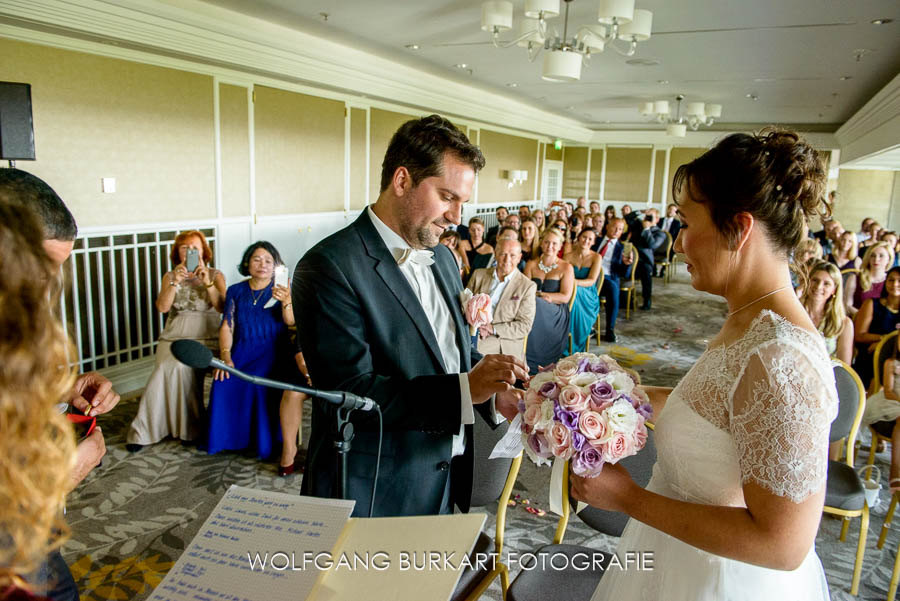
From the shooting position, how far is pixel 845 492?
9.60ft

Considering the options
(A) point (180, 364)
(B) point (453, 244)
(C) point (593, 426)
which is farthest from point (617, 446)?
(B) point (453, 244)

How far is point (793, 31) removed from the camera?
6.19 metres

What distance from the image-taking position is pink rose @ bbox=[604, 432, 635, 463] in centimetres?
134

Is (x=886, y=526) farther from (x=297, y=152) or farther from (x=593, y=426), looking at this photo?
(x=297, y=152)

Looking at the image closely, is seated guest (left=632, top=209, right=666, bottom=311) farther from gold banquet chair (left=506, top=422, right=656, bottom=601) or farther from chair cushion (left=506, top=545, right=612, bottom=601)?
chair cushion (left=506, top=545, right=612, bottom=601)

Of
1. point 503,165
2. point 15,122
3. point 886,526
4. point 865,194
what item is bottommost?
point 886,526

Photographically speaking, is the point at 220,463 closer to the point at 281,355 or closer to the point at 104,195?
the point at 281,355

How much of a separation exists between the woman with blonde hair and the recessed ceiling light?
8557 millimetres

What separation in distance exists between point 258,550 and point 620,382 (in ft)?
3.02

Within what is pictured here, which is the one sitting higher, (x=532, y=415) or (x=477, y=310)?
(x=477, y=310)

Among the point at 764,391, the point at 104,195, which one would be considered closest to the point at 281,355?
the point at 104,195

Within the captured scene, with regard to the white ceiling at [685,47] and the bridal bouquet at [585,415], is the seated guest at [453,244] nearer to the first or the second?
the white ceiling at [685,47]

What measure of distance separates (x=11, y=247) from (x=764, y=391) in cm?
127

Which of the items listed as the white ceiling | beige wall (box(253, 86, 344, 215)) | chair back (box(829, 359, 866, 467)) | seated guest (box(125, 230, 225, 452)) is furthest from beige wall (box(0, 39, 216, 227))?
chair back (box(829, 359, 866, 467))
